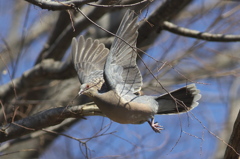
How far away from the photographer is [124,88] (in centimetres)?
346

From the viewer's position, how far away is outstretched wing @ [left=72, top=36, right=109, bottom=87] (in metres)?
3.82

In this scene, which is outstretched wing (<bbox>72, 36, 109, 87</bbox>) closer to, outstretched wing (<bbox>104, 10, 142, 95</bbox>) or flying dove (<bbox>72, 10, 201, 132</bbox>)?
flying dove (<bbox>72, 10, 201, 132</bbox>)

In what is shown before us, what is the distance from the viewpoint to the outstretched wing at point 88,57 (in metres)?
3.82

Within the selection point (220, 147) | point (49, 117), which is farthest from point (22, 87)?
point (220, 147)

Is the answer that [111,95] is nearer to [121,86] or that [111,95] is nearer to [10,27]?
[121,86]

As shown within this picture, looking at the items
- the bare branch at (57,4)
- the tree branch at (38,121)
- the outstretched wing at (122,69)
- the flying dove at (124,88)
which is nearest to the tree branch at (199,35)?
the flying dove at (124,88)

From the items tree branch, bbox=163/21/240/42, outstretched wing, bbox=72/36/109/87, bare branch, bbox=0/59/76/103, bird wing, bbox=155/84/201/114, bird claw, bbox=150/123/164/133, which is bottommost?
bird claw, bbox=150/123/164/133

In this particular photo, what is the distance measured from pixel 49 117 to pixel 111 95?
56 centimetres

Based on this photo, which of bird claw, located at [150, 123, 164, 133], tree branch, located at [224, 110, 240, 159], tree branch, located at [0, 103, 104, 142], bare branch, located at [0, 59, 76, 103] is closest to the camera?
tree branch, located at [224, 110, 240, 159]

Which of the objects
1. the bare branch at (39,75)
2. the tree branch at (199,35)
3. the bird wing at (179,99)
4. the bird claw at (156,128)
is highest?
the tree branch at (199,35)

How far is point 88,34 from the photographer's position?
205 inches

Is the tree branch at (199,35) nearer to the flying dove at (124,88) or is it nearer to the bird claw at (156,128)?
the flying dove at (124,88)

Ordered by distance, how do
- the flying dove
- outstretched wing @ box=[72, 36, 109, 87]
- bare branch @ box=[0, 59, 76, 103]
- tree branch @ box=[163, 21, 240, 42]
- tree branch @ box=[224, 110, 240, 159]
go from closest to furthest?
tree branch @ box=[224, 110, 240, 159]
the flying dove
outstretched wing @ box=[72, 36, 109, 87]
tree branch @ box=[163, 21, 240, 42]
bare branch @ box=[0, 59, 76, 103]

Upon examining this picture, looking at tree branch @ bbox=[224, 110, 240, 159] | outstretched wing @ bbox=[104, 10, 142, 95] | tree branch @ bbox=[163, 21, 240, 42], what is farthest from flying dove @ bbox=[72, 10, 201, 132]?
tree branch @ bbox=[163, 21, 240, 42]
